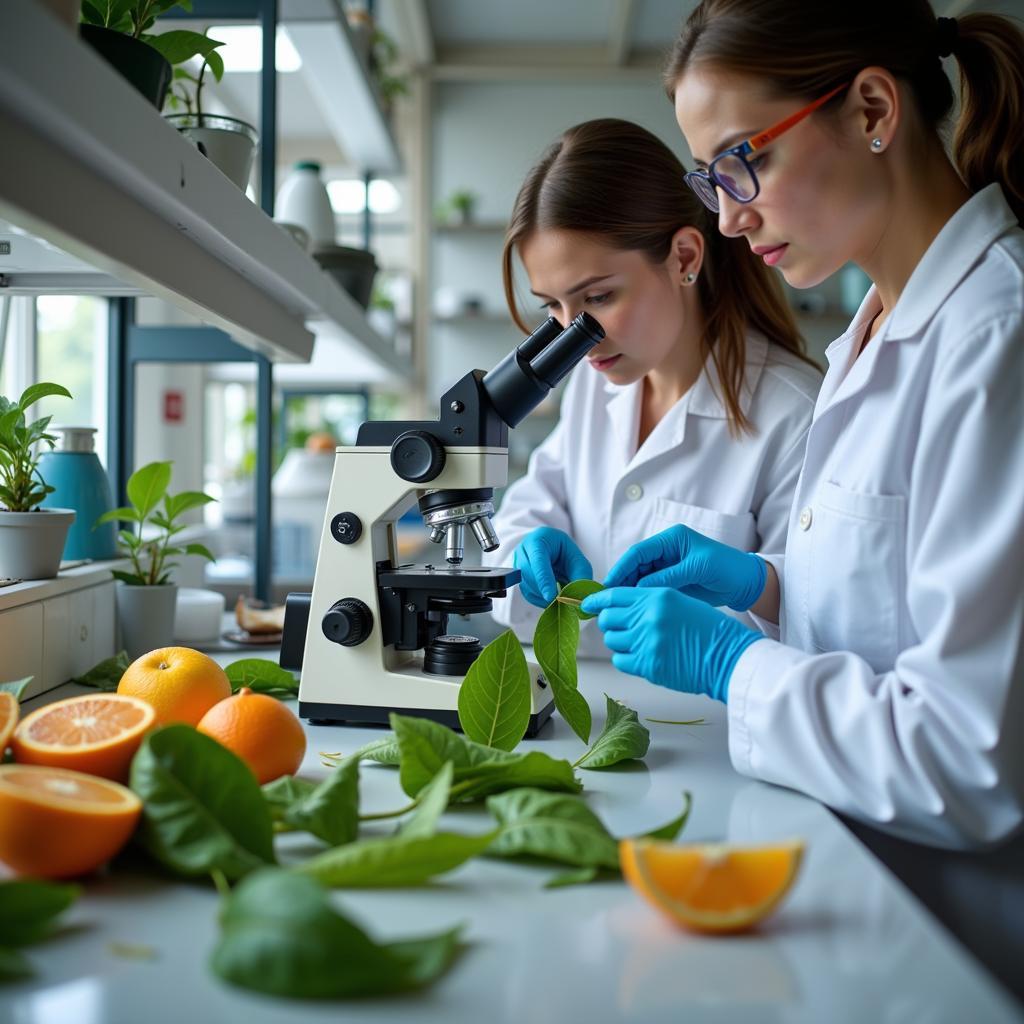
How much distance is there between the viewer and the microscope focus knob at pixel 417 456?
1.13 m

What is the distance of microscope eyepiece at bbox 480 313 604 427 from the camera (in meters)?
1.16

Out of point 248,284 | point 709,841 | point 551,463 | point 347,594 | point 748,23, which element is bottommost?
point 709,841

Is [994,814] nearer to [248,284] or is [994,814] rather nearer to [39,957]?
[39,957]

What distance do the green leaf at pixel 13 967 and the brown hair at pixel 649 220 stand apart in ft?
4.08

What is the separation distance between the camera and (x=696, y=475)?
164 cm

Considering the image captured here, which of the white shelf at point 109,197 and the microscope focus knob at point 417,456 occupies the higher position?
the white shelf at point 109,197

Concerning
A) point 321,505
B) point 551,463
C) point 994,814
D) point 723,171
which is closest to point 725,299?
point 551,463

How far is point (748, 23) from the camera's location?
1.00 metres

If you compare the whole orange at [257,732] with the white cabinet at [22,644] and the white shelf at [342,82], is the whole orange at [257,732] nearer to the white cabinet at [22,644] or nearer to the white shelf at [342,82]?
the white cabinet at [22,644]

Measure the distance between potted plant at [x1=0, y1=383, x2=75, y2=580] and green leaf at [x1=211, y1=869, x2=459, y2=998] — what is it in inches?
35.3

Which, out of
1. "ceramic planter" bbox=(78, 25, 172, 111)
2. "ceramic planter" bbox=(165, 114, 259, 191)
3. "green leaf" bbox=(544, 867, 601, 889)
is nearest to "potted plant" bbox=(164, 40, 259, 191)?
"ceramic planter" bbox=(165, 114, 259, 191)

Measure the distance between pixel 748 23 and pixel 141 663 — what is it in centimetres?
93

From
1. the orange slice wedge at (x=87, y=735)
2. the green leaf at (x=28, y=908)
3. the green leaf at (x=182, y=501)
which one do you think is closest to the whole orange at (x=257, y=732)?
the orange slice wedge at (x=87, y=735)

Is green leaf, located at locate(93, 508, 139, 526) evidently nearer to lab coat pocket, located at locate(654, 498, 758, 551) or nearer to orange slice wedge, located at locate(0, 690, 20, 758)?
orange slice wedge, located at locate(0, 690, 20, 758)
